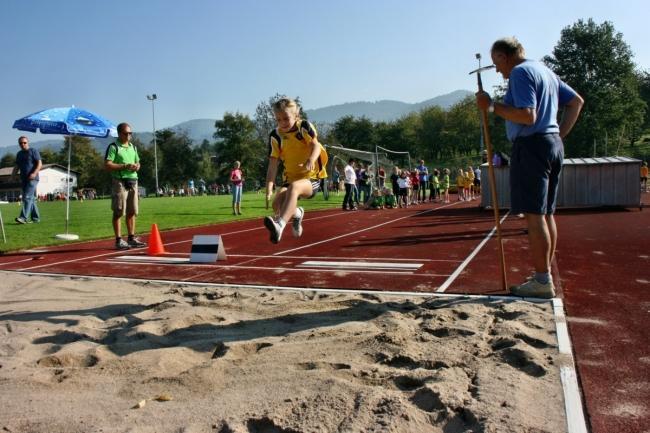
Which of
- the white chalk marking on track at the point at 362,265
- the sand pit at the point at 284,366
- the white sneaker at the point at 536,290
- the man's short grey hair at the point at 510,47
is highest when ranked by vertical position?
the man's short grey hair at the point at 510,47

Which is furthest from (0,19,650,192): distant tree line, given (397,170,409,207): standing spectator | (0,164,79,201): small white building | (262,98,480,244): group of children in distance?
(262,98,480,244): group of children in distance

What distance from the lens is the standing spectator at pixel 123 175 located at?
8844 mm

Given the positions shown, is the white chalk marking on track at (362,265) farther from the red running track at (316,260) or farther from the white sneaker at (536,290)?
the white sneaker at (536,290)

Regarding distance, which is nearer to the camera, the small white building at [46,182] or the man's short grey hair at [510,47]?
the man's short grey hair at [510,47]

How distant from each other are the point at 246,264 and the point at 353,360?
4174 millimetres

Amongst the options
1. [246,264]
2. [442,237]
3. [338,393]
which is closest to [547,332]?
[338,393]

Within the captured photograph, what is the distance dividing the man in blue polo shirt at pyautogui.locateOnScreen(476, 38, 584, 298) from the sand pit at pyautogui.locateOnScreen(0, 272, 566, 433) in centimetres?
59

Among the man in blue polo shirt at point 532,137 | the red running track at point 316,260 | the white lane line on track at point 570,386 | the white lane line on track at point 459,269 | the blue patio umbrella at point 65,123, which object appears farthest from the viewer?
the blue patio umbrella at point 65,123

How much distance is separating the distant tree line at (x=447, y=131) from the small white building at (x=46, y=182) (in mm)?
3250

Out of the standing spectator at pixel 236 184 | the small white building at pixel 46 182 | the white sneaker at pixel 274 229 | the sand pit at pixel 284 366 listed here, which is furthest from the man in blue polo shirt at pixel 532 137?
the small white building at pixel 46 182

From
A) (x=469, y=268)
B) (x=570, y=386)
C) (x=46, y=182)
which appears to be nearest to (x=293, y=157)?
(x=469, y=268)

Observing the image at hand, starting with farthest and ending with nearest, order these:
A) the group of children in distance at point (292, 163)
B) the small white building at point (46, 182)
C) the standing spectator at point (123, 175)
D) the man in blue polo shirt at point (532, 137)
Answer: the small white building at point (46, 182)
the standing spectator at point (123, 175)
the group of children in distance at point (292, 163)
the man in blue polo shirt at point (532, 137)

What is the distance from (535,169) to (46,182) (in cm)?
9905

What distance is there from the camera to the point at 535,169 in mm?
4410
